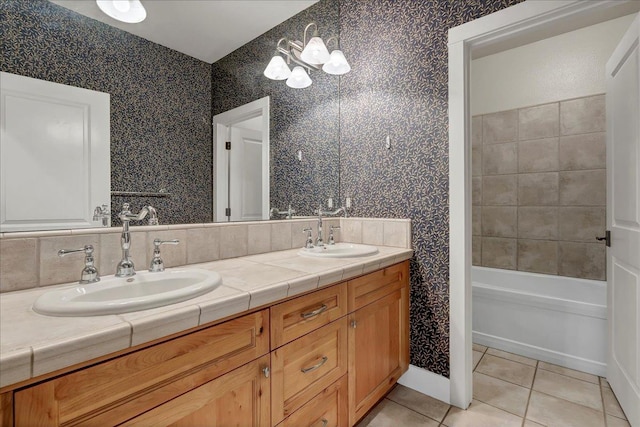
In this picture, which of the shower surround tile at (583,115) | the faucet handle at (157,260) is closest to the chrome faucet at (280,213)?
the faucet handle at (157,260)

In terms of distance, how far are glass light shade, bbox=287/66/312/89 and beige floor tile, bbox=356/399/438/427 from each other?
1.95 meters

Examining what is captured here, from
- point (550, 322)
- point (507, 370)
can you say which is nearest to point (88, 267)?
point (507, 370)

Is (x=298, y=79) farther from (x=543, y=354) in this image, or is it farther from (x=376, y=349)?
(x=543, y=354)

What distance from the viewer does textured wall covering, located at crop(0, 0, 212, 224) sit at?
1.02 metres

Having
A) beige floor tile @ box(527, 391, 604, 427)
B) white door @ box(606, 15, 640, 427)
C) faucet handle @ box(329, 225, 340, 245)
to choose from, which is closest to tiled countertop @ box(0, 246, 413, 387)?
faucet handle @ box(329, 225, 340, 245)

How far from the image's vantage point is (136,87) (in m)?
1.24

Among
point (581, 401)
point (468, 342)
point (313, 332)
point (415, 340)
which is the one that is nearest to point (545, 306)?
point (581, 401)

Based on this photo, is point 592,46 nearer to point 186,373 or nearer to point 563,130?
point 563,130

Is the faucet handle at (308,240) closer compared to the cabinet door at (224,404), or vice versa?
the cabinet door at (224,404)

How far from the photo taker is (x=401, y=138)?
194 centimetres

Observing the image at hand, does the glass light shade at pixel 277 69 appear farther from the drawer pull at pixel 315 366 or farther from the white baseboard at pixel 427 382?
the white baseboard at pixel 427 382

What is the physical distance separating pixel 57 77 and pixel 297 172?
4.14ft

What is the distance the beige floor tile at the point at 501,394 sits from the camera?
1704 millimetres

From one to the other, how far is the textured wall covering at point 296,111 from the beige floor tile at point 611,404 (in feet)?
6.27
